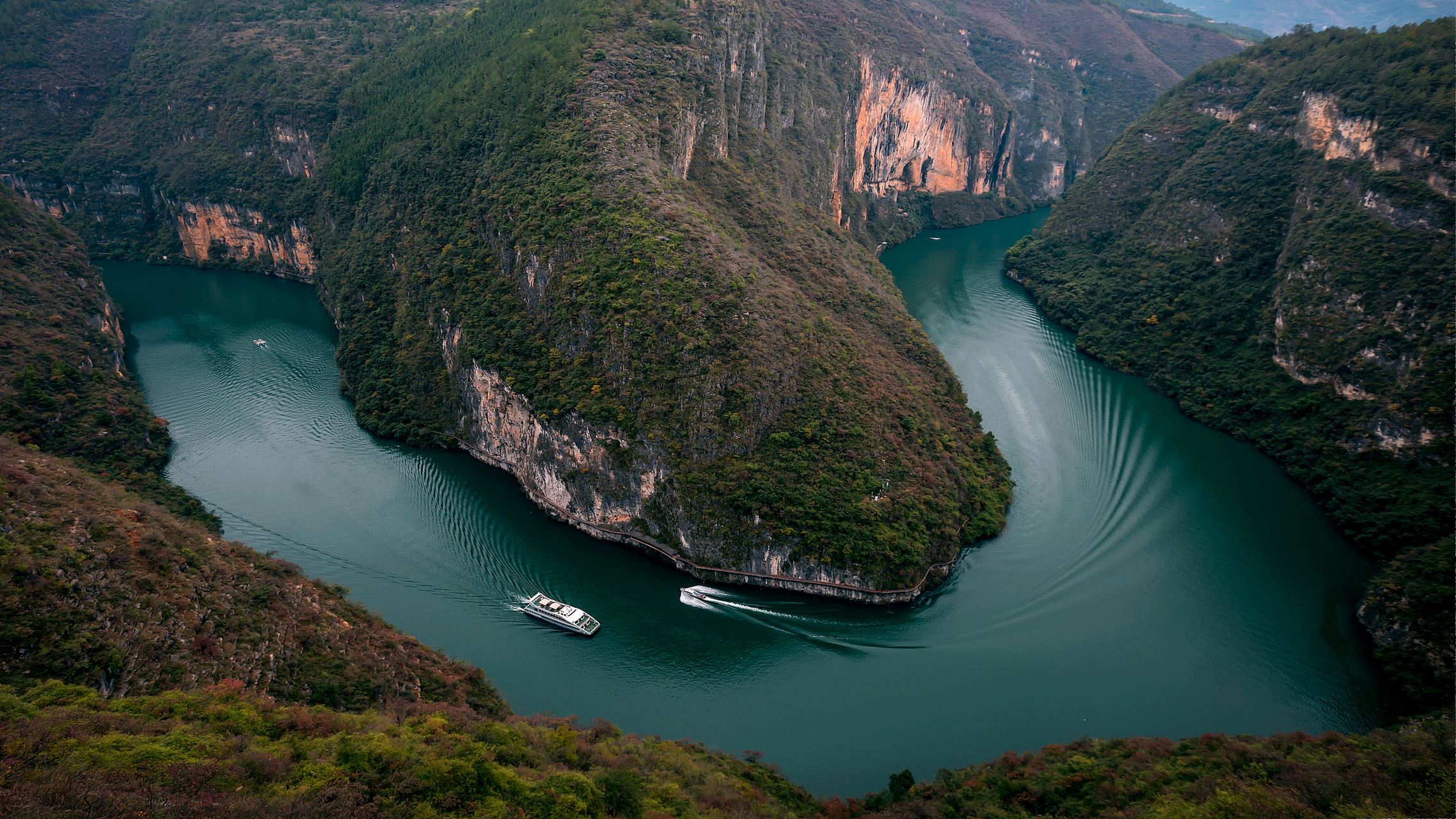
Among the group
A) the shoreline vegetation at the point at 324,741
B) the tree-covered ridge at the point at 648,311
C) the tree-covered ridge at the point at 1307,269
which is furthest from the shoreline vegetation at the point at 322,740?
the tree-covered ridge at the point at 1307,269

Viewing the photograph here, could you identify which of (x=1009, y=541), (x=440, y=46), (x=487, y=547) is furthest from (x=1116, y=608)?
(x=440, y=46)

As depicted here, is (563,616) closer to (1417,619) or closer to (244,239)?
(1417,619)

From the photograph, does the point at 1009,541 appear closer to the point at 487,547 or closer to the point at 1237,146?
the point at 487,547

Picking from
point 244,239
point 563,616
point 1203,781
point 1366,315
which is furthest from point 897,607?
point 244,239

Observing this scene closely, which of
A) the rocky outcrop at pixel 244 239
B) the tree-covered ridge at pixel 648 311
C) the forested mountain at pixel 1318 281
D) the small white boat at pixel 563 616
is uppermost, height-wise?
the forested mountain at pixel 1318 281

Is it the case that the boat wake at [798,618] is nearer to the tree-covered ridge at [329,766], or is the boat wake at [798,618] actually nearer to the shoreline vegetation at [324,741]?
the shoreline vegetation at [324,741]

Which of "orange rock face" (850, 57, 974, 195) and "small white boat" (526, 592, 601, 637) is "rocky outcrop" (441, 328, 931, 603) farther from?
"orange rock face" (850, 57, 974, 195)
